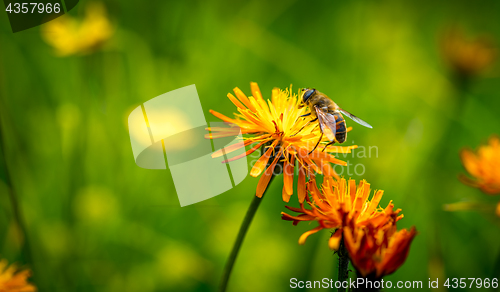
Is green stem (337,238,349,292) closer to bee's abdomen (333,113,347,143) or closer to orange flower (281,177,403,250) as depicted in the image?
orange flower (281,177,403,250)

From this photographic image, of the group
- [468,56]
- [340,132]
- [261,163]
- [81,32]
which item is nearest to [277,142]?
[261,163]

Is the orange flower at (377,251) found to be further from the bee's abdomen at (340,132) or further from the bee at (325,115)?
the bee's abdomen at (340,132)

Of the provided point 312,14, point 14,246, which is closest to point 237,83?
point 312,14

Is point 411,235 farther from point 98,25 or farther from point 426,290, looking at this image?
point 98,25

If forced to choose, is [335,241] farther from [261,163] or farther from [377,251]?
[261,163]

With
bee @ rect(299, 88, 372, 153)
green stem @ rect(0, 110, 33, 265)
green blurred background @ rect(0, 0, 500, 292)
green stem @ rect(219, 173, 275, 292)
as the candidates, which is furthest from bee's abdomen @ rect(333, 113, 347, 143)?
green stem @ rect(0, 110, 33, 265)

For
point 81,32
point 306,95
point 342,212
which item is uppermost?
point 81,32

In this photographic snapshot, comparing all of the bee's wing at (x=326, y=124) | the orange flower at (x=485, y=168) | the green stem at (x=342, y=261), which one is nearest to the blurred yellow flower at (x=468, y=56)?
the orange flower at (x=485, y=168)
